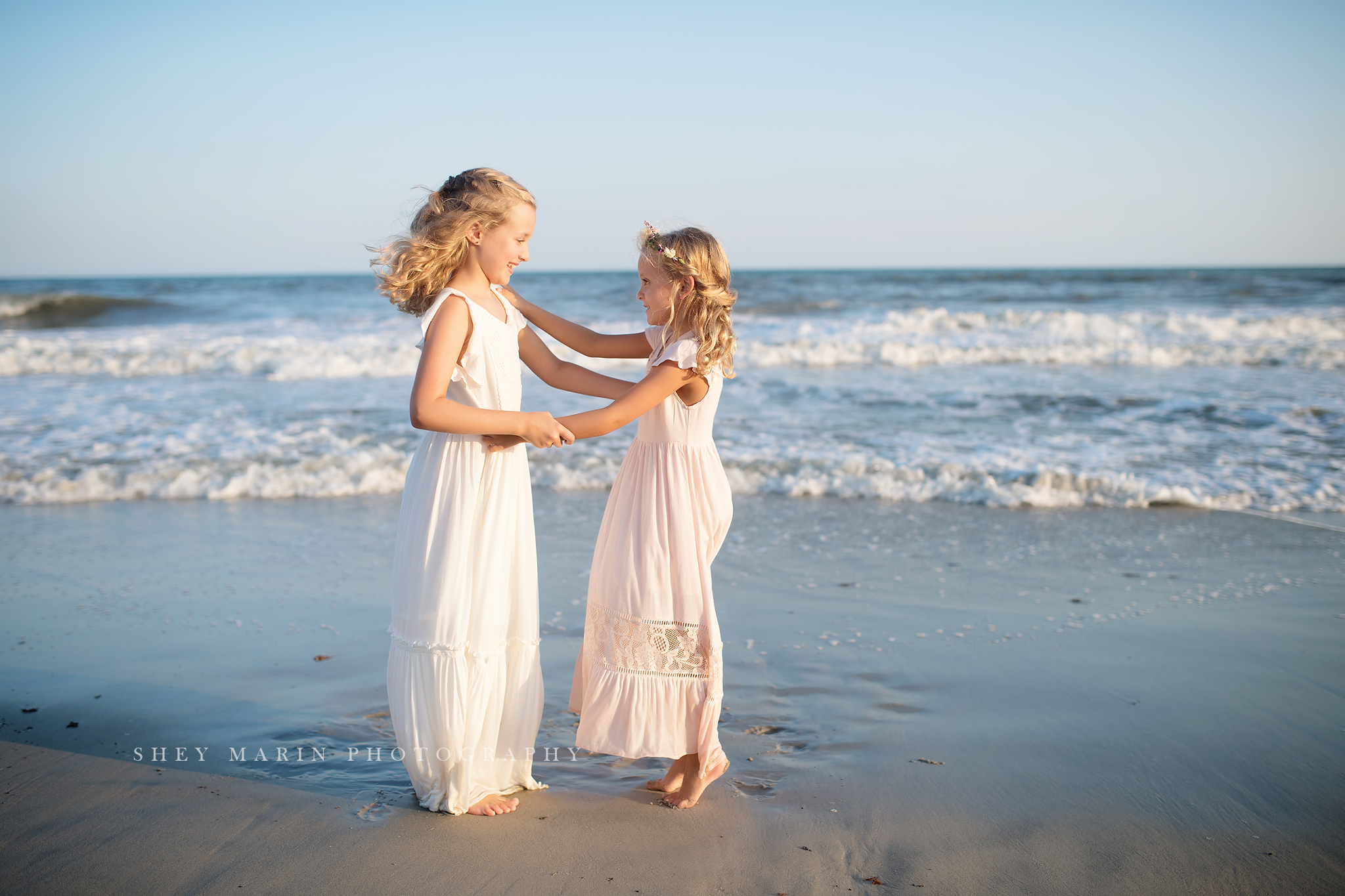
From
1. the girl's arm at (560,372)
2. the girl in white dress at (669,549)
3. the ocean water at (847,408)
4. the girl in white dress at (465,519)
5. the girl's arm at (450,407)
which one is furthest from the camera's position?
the ocean water at (847,408)

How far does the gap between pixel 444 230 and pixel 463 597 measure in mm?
1058

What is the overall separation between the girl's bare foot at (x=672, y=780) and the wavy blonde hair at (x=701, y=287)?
4.05ft

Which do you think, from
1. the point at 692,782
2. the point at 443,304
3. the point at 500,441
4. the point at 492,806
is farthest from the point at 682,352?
the point at 492,806

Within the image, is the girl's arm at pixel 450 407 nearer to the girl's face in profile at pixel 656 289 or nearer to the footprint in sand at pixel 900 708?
the girl's face in profile at pixel 656 289

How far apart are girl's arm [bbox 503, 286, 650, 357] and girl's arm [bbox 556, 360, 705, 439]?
0.33m

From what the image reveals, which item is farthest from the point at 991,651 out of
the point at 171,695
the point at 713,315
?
the point at 171,695

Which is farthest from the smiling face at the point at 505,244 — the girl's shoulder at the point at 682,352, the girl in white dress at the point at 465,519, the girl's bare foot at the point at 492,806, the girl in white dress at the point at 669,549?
the girl's bare foot at the point at 492,806

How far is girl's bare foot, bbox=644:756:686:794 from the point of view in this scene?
105 inches

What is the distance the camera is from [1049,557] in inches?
199

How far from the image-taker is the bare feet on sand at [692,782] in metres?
2.56

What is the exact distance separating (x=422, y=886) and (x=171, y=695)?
1729 mm

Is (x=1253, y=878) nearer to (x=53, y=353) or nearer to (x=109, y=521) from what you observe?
(x=109, y=521)

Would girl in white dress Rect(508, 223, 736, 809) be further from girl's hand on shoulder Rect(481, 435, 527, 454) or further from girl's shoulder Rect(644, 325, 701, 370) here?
girl's hand on shoulder Rect(481, 435, 527, 454)

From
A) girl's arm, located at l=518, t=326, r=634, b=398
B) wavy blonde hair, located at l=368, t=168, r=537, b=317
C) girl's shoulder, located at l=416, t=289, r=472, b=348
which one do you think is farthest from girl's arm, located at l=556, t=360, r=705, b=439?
wavy blonde hair, located at l=368, t=168, r=537, b=317
